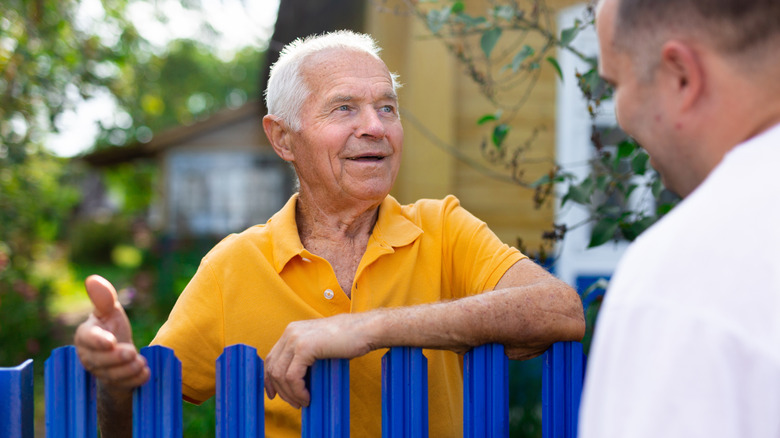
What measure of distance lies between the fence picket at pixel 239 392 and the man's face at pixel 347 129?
→ 2.05 feet

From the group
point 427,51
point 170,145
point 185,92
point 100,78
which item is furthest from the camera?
point 185,92

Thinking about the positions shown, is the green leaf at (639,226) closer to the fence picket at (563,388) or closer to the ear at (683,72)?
the fence picket at (563,388)

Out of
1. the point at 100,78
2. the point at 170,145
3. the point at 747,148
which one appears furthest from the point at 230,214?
the point at 747,148

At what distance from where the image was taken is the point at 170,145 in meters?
16.8

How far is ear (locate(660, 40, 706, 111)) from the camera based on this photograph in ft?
3.07

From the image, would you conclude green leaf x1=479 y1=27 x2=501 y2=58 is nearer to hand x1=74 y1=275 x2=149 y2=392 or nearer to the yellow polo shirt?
the yellow polo shirt

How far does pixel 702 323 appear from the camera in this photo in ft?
2.56

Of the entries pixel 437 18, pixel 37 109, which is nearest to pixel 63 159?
pixel 37 109

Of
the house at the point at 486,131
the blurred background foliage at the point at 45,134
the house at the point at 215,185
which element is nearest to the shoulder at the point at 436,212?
the house at the point at 486,131

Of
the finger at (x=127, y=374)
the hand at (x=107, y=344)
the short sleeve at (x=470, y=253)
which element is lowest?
the finger at (x=127, y=374)

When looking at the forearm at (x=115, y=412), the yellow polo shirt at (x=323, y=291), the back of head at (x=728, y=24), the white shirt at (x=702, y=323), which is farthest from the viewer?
the yellow polo shirt at (x=323, y=291)

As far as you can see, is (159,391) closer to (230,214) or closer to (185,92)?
(230,214)

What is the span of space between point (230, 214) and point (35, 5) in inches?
441

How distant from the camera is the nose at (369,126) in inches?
79.3
